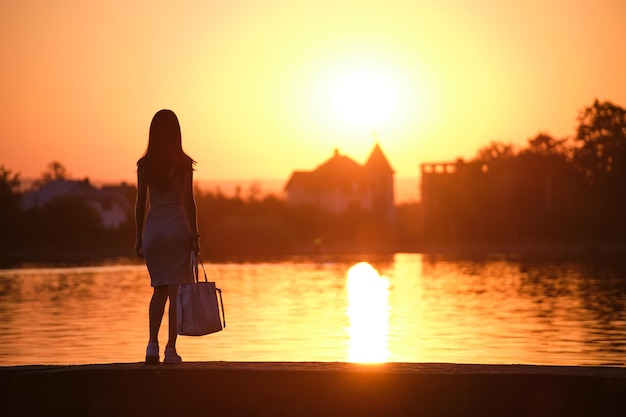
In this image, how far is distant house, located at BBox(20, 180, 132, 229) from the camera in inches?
4589

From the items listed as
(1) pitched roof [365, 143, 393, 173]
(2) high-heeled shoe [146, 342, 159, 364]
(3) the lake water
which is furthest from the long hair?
(1) pitched roof [365, 143, 393, 173]

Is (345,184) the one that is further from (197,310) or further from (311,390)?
(311,390)

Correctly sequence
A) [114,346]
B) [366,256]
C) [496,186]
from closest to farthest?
1. [114,346]
2. [366,256]
3. [496,186]

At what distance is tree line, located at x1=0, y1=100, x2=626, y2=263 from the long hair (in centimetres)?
6608

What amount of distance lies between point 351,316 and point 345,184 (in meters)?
102

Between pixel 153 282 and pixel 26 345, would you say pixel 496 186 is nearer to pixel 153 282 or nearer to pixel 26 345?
pixel 26 345

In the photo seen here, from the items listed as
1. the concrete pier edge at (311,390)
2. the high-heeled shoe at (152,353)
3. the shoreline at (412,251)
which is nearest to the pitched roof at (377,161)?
the shoreline at (412,251)

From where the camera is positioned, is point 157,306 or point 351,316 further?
point 351,316

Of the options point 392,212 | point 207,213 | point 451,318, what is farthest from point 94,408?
point 392,212

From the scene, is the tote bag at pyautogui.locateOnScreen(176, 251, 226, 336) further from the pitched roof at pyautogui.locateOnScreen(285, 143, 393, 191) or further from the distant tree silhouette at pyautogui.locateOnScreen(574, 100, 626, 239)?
the pitched roof at pyautogui.locateOnScreen(285, 143, 393, 191)

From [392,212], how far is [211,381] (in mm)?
114131

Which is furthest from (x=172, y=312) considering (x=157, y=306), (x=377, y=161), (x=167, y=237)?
(x=377, y=161)

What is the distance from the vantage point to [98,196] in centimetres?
12050

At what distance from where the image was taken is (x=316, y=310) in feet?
111
